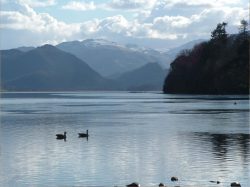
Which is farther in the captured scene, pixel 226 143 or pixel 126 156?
pixel 226 143

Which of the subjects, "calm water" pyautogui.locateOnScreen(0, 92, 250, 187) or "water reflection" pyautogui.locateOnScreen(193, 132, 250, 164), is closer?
"calm water" pyautogui.locateOnScreen(0, 92, 250, 187)

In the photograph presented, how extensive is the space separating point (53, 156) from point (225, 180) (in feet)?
69.6

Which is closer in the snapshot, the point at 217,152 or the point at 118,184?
the point at 118,184

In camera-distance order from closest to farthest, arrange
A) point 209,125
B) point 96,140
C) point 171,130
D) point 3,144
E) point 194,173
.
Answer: point 194,173, point 3,144, point 96,140, point 171,130, point 209,125

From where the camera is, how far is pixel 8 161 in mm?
55406

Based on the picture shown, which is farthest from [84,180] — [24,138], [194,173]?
[24,138]

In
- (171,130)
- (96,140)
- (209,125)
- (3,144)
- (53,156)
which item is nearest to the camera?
(53,156)

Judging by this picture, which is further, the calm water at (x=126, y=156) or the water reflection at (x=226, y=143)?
the water reflection at (x=226, y=143)

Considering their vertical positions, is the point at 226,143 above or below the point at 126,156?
below

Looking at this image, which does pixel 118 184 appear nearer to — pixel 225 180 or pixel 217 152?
pixel 225 180

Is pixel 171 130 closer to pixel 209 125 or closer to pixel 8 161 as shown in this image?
pixel 209 125

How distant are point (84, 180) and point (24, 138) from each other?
34238 millimetres

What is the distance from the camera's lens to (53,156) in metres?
59.2

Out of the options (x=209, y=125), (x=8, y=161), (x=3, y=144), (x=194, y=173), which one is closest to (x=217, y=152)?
(x=194, y=173)
